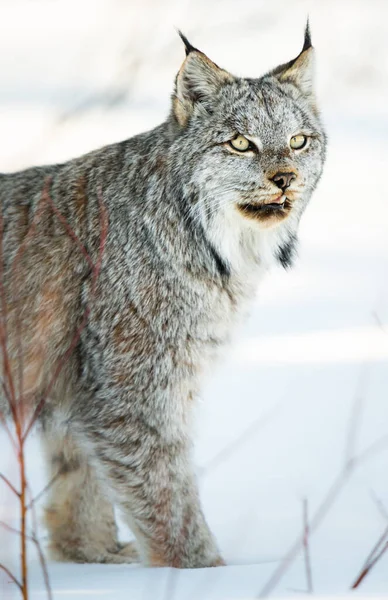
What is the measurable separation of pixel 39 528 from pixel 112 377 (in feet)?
3.53

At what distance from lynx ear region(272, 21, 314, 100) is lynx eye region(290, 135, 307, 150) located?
12.4 inches

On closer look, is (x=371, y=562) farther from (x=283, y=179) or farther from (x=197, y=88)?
(x=197, y=88)

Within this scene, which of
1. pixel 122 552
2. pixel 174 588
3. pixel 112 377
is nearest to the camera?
pixel 174 588

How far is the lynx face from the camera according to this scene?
133 inches

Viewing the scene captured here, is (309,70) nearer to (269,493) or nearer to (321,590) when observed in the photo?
(269,493)

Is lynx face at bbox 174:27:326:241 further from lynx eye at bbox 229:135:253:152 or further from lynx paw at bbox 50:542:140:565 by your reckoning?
lynx paw at bbox 50:542:140:565

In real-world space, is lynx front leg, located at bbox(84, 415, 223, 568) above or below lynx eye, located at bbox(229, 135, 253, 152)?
below

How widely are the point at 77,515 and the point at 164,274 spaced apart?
118 centimetres

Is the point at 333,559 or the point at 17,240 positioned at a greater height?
the point at 17,240

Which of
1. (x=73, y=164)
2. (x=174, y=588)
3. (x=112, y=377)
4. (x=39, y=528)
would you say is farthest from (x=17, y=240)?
(x=174, y=588)

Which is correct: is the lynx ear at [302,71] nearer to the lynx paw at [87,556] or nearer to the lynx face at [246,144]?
the lynx face at [246,144]

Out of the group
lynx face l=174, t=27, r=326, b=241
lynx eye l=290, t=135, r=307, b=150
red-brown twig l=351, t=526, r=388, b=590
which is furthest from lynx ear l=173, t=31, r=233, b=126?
red-brown twig l=351, t=526, r=388, b=590

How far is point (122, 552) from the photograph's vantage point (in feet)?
13.5

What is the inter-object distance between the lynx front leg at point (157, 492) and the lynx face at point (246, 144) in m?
0.86
